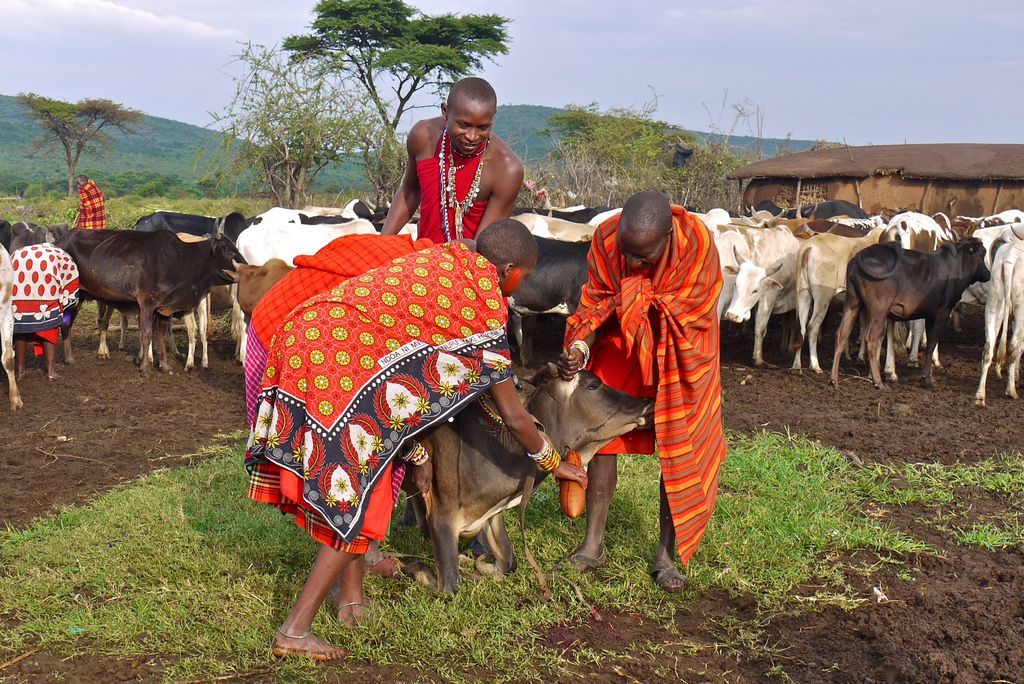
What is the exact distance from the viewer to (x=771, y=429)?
24.9 feet

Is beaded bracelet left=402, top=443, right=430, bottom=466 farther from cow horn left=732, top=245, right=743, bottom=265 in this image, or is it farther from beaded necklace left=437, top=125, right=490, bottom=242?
cow horn left=732, top=245, right=743, bottom=265

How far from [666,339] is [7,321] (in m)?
6.61

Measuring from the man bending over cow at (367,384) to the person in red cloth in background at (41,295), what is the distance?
6430 mm

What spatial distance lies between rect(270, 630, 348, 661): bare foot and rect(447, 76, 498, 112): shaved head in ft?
7.64

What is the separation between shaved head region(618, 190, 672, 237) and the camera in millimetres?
3898

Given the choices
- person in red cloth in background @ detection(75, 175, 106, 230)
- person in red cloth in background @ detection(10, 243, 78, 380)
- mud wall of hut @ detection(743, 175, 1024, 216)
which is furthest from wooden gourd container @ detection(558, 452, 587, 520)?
mud wall of hut @ detection(743, 175, 1024, 216)

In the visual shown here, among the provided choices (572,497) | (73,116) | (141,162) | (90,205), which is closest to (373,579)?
(572,497)

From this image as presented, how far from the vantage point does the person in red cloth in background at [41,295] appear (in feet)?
28.9

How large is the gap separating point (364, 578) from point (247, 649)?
770 mm

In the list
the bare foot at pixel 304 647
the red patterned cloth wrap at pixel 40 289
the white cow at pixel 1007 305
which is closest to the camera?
the bare foot at pixel 304 647

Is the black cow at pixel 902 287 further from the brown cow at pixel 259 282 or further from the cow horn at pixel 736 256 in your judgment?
the brown cow at pixel 259 282

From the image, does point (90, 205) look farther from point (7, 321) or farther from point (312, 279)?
point (312, 279)

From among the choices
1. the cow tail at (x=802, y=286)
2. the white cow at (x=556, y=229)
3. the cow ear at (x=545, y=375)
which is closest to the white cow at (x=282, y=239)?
the white cow at (x=556, y=229)

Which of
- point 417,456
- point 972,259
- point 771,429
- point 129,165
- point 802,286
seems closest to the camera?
point 417,456
